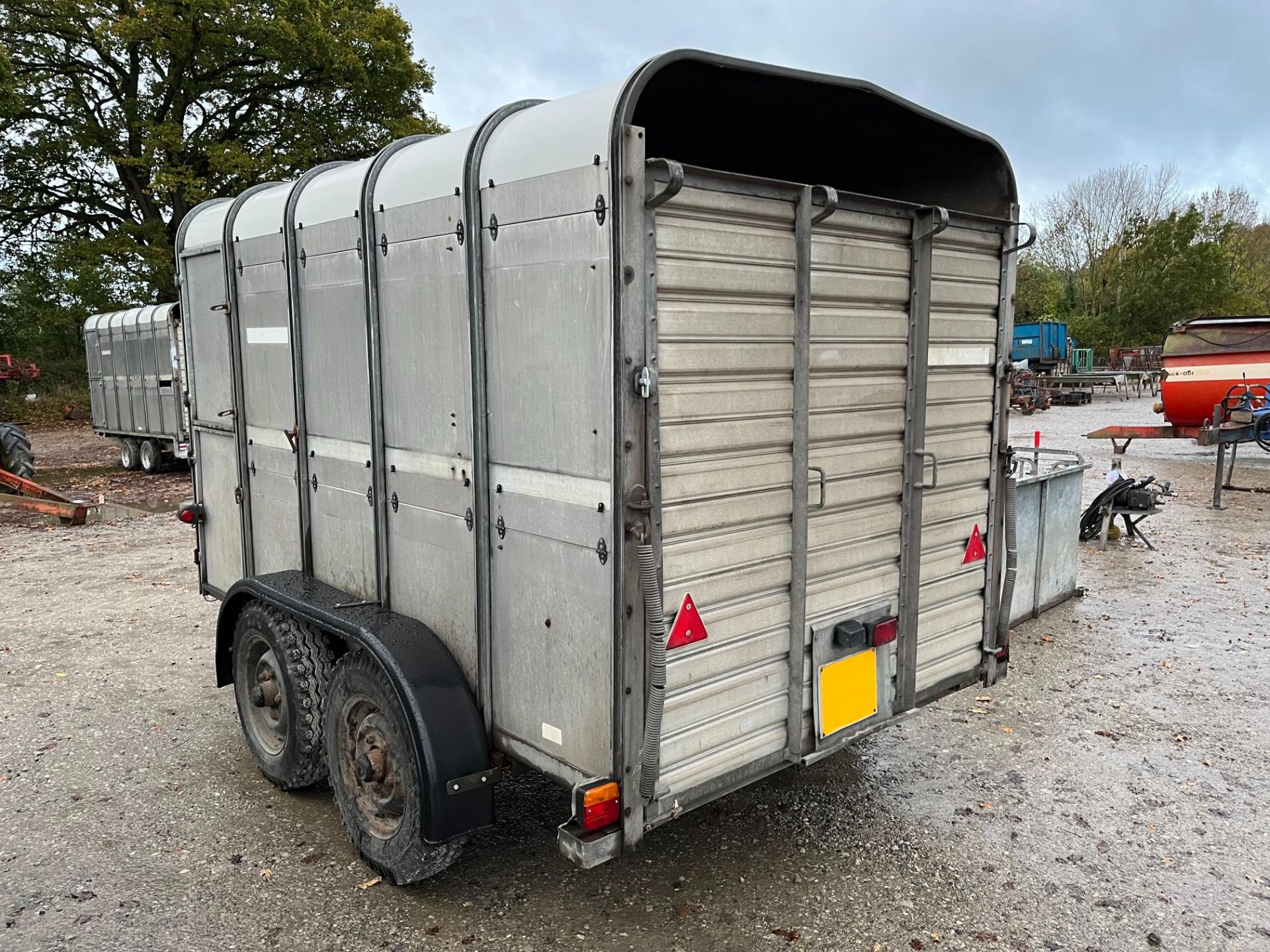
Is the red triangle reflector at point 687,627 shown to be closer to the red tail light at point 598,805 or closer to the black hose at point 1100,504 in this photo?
the red tail light at point 598,805

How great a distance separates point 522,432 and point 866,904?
2312mm

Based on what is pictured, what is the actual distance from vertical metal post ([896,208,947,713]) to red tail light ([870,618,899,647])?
0.13 metres

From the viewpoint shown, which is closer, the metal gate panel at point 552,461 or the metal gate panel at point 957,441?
the metal gate panel at point 552,461

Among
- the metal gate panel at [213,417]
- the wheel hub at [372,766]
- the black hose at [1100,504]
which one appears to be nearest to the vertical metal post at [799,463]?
the wheel hub at [372,766]

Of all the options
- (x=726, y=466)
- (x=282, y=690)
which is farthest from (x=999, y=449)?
(x=282, y=690)

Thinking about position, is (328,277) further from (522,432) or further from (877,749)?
(877,749)

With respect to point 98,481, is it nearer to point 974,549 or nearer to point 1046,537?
point 1046,537

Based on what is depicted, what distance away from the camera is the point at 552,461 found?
3.10 metres

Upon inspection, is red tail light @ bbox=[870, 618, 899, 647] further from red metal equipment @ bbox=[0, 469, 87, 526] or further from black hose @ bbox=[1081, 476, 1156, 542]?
red metal equipment @ bbox=[0, 469, 87, 526]

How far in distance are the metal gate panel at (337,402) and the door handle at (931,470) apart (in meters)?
2.39

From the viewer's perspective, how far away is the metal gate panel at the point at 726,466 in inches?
116

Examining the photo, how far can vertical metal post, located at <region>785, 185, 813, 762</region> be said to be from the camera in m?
3.25

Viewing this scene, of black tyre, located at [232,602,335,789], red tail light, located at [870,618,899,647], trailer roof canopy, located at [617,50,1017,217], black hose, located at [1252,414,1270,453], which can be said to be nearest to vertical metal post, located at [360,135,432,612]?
black tyre, located at [232,602,335,789]

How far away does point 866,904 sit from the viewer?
3625mm
